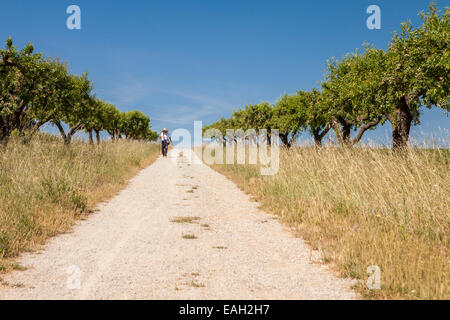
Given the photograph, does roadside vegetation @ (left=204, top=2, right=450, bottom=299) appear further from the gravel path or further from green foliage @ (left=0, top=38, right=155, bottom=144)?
green foliage @ (left=0, top=38, right=155, bottom=144)

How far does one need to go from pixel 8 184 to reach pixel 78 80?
21.8m

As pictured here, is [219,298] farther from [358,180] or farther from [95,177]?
[95,177]

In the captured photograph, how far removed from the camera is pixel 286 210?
805 cm

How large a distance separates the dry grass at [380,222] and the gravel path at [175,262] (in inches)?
17.2

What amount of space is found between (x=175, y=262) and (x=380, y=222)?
396 cm

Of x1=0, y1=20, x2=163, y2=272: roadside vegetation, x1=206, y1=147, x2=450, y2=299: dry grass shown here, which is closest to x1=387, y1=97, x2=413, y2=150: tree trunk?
x1=206, y1=147, x2=450, y2=299: dry grass

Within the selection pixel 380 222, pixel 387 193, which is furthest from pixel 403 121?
pixel 380 222

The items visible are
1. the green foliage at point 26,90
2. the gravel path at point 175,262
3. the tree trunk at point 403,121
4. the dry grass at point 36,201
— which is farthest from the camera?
the tree trunk at point 403,121

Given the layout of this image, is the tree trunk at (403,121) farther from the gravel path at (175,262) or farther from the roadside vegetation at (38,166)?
the roadside vegetation at (38,166)

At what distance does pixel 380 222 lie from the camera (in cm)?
606

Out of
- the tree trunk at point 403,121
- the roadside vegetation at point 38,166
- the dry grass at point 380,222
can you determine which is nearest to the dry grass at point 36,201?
the roadside vegetation at point 38,166

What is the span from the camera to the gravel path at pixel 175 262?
3840 millimetres

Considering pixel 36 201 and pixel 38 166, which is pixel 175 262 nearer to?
pixel 36 201
